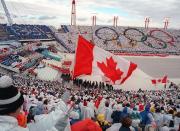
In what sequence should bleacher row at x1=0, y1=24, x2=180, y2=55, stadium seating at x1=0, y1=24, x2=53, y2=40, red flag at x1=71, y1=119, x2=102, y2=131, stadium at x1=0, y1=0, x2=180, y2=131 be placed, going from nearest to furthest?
1. red flag at x1=71, y1=119, x2=102, y2=131
2. stadium at x1=0, y1=0, x2=180, y2=131
3. stadium seating at x1=0, y1=24, x2=53, y2=40
4. bleacher row at x1=0, y1=24, x2=180, y2=55

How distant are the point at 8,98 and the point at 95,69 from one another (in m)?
6.70

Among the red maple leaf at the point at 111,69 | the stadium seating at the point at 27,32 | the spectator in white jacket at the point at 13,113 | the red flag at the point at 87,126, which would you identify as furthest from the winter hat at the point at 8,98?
the stadium seating at the point at 27,32

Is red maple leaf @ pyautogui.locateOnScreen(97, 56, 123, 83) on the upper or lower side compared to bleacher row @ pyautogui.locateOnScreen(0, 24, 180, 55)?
upper

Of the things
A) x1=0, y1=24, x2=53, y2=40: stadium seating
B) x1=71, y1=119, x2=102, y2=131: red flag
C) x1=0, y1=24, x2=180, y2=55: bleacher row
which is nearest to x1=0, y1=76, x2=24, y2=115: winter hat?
x1=71, y1=119, x2=102, y2=131: red flag

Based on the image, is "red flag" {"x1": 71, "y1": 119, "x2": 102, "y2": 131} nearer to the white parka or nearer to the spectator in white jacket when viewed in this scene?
the white parka

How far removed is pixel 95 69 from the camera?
8750mm

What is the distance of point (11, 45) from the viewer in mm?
45656

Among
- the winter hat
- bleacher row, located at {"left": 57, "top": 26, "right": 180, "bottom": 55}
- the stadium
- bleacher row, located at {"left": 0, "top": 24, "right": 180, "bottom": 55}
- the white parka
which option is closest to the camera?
the white parka

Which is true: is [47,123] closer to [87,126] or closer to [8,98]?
[8,98]

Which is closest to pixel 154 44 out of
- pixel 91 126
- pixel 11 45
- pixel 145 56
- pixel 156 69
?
pixel 145 56

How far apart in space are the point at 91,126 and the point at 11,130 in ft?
5.25

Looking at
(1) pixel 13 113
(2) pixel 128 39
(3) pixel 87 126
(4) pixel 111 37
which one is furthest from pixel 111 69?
(2) pixel 128 39

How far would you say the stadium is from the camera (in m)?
8.38

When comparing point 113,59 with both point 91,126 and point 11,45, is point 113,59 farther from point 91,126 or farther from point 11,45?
point 11,45
